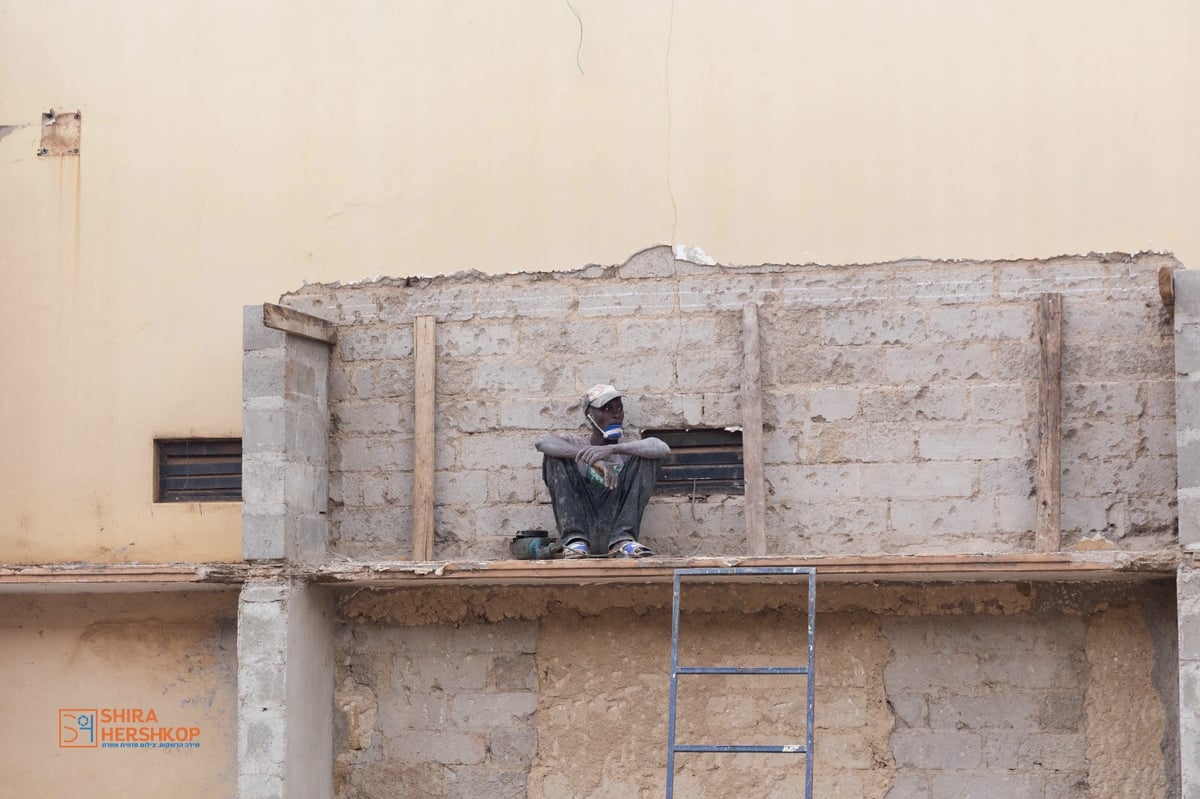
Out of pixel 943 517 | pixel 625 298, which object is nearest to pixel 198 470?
pixel 625 298

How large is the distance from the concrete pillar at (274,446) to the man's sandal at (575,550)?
126cm

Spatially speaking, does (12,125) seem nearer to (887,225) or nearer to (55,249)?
(55,249)

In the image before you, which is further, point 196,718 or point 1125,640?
point 196,718

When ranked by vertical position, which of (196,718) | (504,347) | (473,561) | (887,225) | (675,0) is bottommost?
(196,718)

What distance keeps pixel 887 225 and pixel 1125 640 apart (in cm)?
214

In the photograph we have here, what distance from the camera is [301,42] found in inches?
338

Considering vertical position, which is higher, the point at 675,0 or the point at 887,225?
the point at 675,0

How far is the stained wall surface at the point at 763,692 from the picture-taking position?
7.76 m

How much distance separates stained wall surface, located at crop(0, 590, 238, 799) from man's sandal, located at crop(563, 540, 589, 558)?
179 centimetres

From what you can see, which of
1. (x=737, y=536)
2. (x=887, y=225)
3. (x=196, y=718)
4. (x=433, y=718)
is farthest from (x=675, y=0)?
(x=196, y=718)

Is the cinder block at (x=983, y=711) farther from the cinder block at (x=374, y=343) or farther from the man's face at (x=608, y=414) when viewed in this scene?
the cinder block at (x=374, y=343)

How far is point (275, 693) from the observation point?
25.3 feet

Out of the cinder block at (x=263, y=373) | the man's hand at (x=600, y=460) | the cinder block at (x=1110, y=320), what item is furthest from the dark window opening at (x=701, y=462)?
the cinder block at (x=263, y=373)

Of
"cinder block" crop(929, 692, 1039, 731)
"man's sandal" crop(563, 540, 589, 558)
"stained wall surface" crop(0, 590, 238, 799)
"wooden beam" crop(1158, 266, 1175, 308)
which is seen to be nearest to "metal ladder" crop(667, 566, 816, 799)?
"man's sandal" crop(563, 540, 589, 558)
